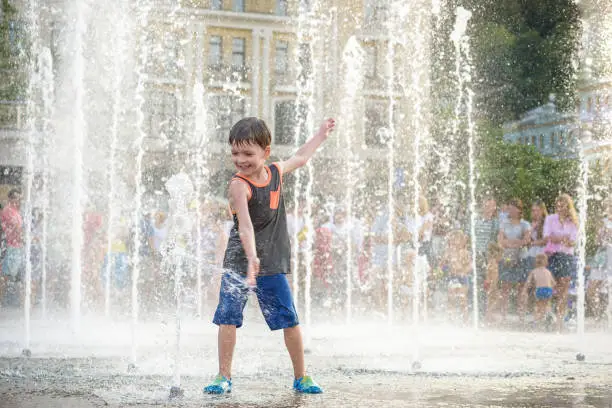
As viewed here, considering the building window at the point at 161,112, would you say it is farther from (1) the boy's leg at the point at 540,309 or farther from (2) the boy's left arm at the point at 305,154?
(2) the boy's left arm at the point at 305,154

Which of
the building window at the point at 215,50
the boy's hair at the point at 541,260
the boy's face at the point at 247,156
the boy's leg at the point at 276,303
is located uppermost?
the building window at the point at 215,50

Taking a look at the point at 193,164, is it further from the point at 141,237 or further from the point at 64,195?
the point at 141,237

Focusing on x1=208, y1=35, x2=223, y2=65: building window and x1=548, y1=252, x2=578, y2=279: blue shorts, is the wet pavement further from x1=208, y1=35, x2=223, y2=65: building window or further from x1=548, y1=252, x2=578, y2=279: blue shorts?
x1=208, y1=35, x2=223, y2=65: building window

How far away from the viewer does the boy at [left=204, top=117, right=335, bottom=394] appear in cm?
432

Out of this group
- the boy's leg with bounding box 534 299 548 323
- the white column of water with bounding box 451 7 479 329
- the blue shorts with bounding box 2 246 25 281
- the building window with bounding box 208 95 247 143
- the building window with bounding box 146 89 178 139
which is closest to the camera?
the boy's leg with bounding box 534 299 548 323

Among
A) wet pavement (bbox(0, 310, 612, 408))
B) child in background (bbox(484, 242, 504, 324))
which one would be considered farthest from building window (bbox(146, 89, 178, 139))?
wet pavement (bbox(0, 310, 612, 408))

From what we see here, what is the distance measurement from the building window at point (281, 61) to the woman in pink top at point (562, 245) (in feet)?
83.3

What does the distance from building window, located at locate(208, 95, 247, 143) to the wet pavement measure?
84.4 feet

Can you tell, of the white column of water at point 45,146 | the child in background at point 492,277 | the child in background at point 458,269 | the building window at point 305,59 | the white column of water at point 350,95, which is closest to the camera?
the child in background at point 492,277

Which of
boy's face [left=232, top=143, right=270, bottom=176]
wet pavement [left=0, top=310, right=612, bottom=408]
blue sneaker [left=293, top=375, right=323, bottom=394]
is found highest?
boy's face [left=232, top=143, right=270, bottom=176]

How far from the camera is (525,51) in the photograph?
2703cm

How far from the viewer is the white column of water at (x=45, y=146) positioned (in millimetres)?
12484

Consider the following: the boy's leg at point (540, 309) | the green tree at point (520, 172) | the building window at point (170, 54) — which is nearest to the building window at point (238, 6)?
the building window at point (170, 54)

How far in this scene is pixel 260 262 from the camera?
14.3 feet
